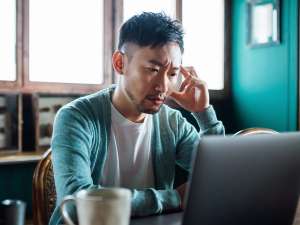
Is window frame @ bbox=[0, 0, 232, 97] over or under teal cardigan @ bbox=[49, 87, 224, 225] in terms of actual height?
over

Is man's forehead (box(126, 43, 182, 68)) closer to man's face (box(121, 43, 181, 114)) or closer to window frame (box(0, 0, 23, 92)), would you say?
man's face (box(121, 43, 181, 114))

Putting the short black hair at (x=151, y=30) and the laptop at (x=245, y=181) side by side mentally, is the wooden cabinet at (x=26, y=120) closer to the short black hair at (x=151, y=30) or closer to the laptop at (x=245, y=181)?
the short black hair at (x=151, y=30)

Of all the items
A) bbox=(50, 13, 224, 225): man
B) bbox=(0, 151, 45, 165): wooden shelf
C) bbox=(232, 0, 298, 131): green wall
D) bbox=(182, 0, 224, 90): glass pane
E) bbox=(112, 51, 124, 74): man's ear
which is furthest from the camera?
bbox=(182, 0, 224, 90): glass pane

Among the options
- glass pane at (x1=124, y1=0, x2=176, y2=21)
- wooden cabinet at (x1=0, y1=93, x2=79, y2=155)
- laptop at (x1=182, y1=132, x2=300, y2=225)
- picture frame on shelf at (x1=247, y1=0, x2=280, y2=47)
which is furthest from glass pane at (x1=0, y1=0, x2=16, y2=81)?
laptop at (x1=182, y1=132, x2=300, y2=225)

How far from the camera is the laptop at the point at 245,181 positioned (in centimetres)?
66

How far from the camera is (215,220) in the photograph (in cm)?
71

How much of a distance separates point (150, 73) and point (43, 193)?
433mm

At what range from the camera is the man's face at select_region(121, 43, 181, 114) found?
4.24 feet

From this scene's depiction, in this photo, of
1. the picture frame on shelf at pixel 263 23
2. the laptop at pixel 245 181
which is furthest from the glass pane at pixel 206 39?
the laptop at pixel 245 181

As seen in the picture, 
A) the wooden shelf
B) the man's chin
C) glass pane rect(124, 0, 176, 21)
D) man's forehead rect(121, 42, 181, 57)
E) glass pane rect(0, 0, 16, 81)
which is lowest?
the wooden shelf

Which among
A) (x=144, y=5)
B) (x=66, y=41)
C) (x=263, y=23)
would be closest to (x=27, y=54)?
(x=66, y=41)

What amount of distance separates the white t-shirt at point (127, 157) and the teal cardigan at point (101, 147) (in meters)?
0.03

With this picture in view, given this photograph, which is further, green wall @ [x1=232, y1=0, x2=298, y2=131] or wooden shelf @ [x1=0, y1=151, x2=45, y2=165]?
green wall @ [x1=232, y1=0, x2=298, y2=131]

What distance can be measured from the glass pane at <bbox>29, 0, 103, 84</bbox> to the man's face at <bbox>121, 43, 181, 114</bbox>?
1946 millimetres
